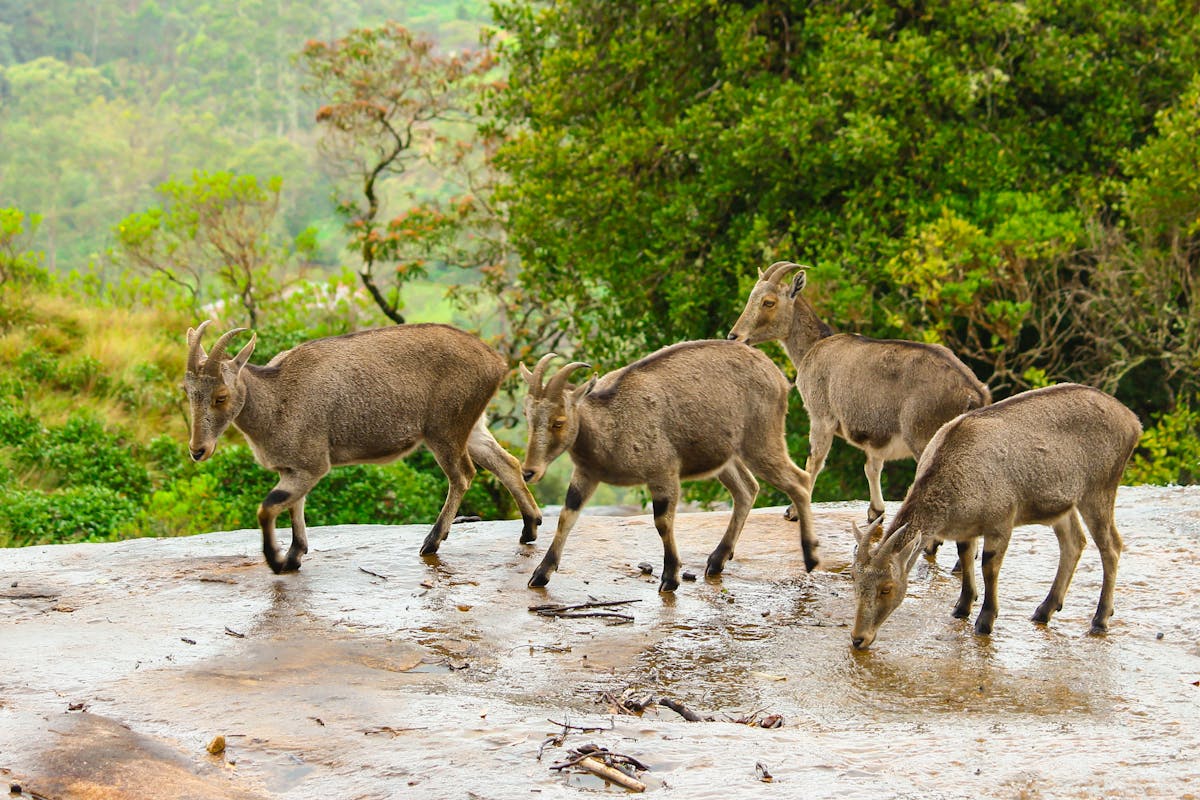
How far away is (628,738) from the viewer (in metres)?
6.12

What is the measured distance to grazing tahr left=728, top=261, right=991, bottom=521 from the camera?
9.63 metres

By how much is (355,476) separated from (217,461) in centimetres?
174

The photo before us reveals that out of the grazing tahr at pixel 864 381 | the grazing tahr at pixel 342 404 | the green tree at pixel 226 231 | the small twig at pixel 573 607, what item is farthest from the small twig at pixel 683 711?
the green tree at pixel 226 231

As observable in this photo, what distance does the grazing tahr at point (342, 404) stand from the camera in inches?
357

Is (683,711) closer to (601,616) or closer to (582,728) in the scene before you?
(582,728)

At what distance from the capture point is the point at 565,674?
732 centimetres

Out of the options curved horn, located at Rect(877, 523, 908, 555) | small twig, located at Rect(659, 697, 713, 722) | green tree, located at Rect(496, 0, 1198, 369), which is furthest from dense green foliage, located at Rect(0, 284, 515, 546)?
small twig, located at Rect(659, 697, 713, 722)

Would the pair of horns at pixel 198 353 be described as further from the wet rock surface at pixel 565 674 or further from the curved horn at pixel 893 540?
the curved horn at pixel 893 540

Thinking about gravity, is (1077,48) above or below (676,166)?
above

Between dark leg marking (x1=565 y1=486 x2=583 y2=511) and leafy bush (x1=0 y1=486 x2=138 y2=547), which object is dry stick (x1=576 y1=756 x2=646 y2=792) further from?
leafy bush (x1=0 y1=486 x2=138 y2=547)

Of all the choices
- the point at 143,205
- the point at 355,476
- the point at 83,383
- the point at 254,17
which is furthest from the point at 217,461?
the point at 254,17

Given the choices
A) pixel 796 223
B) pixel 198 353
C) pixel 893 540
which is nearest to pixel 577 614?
pixel 893 540

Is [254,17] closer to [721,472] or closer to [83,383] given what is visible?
[83,383]

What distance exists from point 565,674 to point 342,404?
3.12 metres
